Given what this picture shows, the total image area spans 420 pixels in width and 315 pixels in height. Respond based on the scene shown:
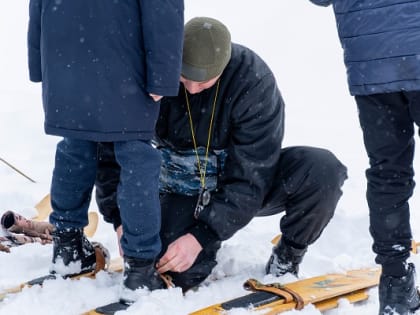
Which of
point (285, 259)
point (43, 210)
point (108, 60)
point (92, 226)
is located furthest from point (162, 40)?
point (43, 210)

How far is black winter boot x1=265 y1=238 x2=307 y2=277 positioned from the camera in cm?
290

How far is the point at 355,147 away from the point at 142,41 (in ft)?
16.0

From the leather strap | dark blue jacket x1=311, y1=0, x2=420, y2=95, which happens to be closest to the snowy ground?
the leather strap

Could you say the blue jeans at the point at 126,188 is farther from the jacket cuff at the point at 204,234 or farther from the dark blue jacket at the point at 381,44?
the dark blue jacket at the point at 381,44

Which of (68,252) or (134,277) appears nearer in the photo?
(134,277)

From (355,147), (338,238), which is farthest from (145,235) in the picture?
(355,147)

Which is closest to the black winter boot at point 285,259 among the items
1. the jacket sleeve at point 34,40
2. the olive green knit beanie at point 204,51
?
the olive green knit beanie at point 204,51

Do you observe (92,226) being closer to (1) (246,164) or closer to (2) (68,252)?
(2) (68,252)

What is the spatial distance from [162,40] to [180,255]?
3.11ft

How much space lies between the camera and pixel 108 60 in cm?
227

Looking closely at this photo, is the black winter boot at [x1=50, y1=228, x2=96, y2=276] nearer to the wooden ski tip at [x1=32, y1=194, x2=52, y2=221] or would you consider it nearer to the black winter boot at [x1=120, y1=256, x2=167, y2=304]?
the black winter boot at [x1=120, y1=256, x2=167, y2=304]

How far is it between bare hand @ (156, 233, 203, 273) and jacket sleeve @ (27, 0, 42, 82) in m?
0.91

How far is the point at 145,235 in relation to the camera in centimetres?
240

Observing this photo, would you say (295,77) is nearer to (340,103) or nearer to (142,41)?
(340,103)
